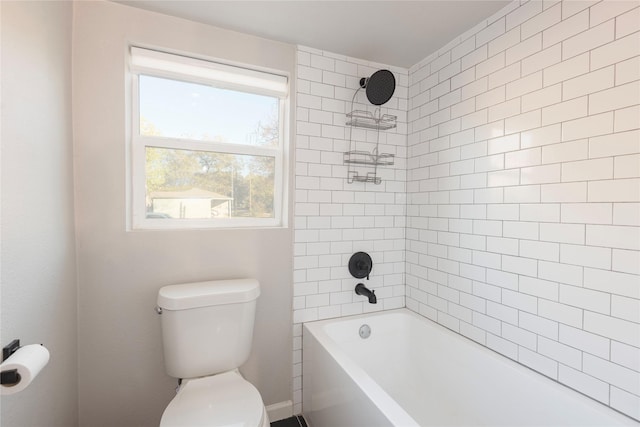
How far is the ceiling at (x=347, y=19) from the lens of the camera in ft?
4.89

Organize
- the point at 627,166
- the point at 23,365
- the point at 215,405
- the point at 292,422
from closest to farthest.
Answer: the point at 23,365 → the point at 627,166 → the point at 215,405 → the point at 292,422

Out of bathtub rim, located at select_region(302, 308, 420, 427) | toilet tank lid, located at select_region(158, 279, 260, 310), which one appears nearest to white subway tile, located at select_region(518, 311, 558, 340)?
bathtub rim, located at select_region(302, 308, 420, 427)

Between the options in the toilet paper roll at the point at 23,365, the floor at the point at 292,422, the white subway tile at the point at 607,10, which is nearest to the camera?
the toilet paper roll at the point at 23,365

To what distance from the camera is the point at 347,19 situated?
63.0 inches

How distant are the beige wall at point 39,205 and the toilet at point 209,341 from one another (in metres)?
0.42

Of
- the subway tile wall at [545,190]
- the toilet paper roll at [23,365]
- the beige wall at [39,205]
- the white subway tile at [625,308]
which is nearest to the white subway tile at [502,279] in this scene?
the subway tile wall at [545,190]

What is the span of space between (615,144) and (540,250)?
0.51 m

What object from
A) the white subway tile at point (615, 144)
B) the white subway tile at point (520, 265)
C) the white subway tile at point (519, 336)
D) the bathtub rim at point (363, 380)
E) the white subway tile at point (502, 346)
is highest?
the white subway tile at point (615, 144)

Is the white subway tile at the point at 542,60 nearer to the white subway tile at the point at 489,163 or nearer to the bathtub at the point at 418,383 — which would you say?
the white subway tile at the point at 489,163

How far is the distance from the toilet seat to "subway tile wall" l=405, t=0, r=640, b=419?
127cm

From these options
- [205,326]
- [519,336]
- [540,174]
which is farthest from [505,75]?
[205,326]

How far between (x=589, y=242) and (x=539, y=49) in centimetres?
90

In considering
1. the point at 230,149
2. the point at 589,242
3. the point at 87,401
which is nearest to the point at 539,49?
the point at 589,242

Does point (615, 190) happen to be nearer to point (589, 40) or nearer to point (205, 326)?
point (589, 40)
